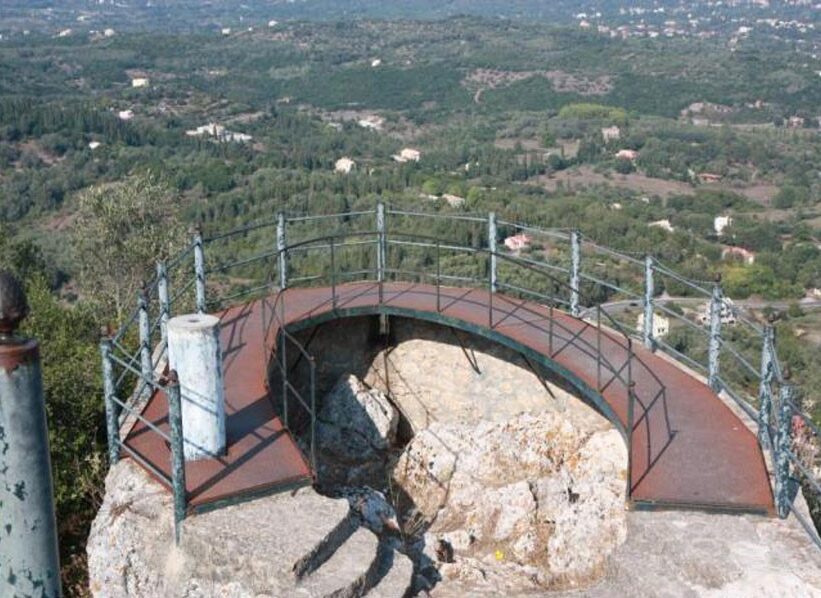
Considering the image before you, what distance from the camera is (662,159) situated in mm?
90188

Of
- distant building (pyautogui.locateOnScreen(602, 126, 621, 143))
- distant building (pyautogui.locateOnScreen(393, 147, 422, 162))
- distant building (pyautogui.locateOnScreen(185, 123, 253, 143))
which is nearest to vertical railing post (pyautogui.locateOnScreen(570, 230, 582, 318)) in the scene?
distant building (pyautogui.locateOnScreen(393, 147, 422, 162))

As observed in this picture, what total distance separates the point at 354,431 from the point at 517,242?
25898 millimetres

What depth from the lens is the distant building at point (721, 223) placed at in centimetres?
6083

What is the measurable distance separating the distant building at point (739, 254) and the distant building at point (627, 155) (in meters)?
36.6

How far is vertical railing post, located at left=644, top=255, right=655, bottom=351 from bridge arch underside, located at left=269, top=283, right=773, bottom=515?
0.19m

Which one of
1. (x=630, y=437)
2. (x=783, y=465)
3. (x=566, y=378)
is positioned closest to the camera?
(x=783, y=465)

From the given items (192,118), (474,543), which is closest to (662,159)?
(192,118)

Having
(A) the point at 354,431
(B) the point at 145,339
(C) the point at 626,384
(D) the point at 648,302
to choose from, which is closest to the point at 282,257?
(A) the point at 354,431

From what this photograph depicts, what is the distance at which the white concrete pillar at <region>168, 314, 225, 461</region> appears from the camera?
6.79 metres

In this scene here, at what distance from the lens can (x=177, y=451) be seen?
605 centimetres

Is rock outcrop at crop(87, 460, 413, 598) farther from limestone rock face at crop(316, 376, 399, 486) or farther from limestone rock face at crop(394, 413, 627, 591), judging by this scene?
limestone rock face at crop(316, 376, 399, 486)

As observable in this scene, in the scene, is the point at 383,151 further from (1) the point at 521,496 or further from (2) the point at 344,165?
(1) the point at 521,496

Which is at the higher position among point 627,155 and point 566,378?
point 566,378

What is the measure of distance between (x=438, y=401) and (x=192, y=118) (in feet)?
319
